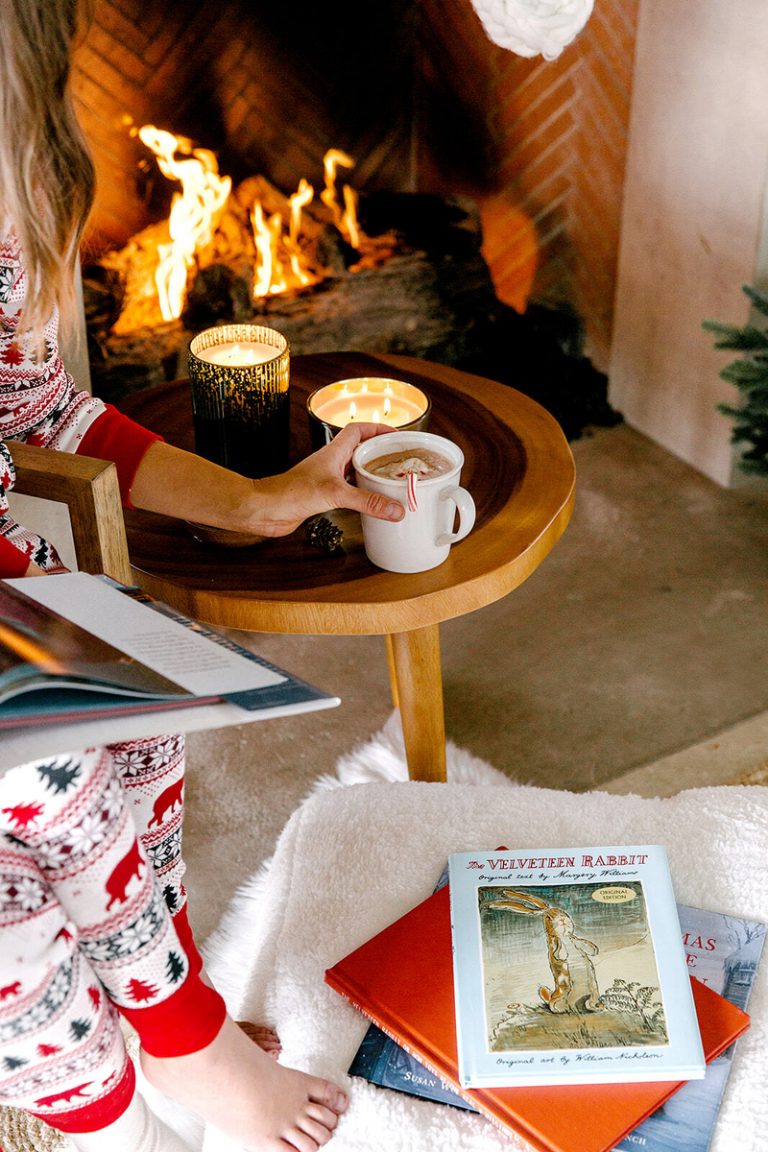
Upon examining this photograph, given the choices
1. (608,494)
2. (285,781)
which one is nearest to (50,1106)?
(285,781)

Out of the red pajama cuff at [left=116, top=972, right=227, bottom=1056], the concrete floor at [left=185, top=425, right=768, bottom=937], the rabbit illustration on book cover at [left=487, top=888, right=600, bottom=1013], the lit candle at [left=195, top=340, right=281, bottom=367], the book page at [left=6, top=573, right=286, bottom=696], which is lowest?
the concrete floor at [left=185, top=425, right=768, bottom=937]

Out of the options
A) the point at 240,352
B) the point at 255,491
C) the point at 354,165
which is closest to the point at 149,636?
the point at 255,491

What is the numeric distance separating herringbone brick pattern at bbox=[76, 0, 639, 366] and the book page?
53.8 inches

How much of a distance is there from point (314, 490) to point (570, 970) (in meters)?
0.49

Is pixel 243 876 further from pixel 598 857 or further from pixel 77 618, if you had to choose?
pixel 77 618

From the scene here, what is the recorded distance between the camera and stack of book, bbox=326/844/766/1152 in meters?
0.81

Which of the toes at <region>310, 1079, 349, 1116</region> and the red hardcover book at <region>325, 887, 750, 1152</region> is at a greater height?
the red hardcover book at <region>325, 887, 750, 1152</region>

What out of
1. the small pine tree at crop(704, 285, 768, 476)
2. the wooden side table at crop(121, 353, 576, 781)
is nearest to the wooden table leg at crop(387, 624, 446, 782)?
the wooden side table at crop(121, 353, 576, 781)

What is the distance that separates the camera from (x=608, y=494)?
2.21 metres

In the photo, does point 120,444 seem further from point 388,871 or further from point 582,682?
point 582,682

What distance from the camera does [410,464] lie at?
1.08m

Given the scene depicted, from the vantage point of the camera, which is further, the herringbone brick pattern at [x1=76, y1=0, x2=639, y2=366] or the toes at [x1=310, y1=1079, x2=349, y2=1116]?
the herringbone brick pattern at [x1=76, y1=0, x2=639, y2=366]

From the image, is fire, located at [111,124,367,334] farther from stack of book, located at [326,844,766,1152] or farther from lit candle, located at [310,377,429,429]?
stack of book, located at [326,844,766,1152]

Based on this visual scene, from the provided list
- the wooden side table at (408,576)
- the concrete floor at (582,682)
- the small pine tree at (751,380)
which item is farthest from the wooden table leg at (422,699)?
the small pine tree at (751,380)
